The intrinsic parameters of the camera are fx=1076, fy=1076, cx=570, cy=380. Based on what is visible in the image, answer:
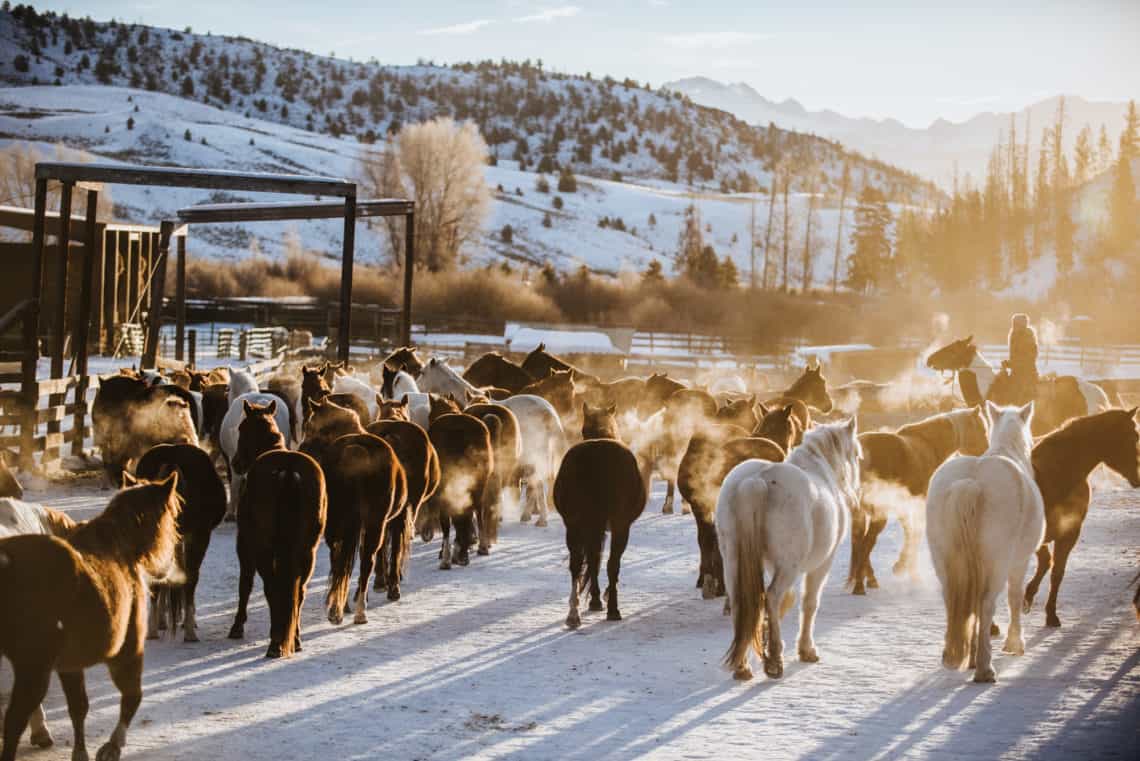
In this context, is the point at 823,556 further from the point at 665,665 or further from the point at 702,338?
the point at 702,338

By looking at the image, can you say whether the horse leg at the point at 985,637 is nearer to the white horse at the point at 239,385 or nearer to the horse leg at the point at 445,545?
the horse leg at the point at 445,545

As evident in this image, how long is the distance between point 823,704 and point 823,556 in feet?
3.63

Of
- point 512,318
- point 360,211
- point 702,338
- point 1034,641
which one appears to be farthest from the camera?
point 512,318

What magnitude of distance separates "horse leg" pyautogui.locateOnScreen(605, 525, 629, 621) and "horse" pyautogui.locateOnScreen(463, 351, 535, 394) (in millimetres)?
7906

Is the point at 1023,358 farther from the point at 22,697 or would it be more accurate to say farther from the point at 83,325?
the point at 22,697

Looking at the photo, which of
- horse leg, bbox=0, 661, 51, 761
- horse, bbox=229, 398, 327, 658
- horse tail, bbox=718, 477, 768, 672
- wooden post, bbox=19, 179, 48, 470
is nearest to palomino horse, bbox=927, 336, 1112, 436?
horse tail, bbox=718, 477, 768, 672

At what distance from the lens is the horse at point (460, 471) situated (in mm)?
10234

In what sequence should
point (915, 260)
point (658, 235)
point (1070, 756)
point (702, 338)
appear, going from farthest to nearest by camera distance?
point (658, 235), point (915, 260), point (702, 338), point (1070, 756)

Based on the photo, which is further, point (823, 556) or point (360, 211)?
point (360, 211)

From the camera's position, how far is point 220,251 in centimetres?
7394

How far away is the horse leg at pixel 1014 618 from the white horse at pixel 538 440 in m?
5.97

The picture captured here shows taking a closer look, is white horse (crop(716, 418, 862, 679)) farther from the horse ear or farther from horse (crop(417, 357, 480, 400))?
horse (crop(417, 357, 480, 400))

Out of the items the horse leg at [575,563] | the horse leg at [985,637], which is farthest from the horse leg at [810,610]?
the horse leg at [575,563]

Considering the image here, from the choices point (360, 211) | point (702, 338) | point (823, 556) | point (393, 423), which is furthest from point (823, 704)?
point (702, 338)
